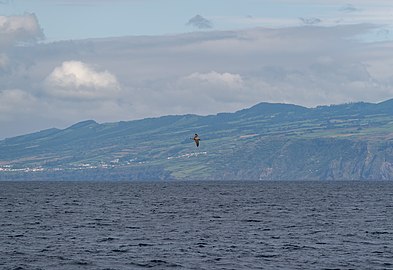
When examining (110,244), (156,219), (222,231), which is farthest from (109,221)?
(110,244)

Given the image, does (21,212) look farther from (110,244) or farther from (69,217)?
(110,244)

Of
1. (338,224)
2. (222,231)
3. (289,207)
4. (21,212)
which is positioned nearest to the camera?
(222,231)

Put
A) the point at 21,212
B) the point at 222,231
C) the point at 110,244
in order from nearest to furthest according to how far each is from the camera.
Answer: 1. the point at 110,244
2. the point at 222,231
3. the point at 21,212

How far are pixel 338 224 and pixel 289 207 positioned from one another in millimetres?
49579

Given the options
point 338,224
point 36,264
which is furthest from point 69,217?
point 36,264

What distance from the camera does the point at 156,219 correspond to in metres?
140

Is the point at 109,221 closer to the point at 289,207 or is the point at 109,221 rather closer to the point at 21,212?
the point at 21,212

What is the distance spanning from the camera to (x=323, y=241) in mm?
103312

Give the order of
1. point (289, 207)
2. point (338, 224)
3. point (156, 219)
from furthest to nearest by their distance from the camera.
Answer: point (289, 207) < point (156, 219) < point (338, 224)

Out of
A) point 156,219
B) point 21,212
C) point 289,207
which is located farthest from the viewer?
point 289,207

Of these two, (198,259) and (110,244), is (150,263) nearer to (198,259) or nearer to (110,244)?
(198,259)

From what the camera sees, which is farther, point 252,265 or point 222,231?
point 222,231

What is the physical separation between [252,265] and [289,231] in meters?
35.6

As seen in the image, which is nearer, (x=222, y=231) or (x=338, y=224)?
(x=222, y=231)
